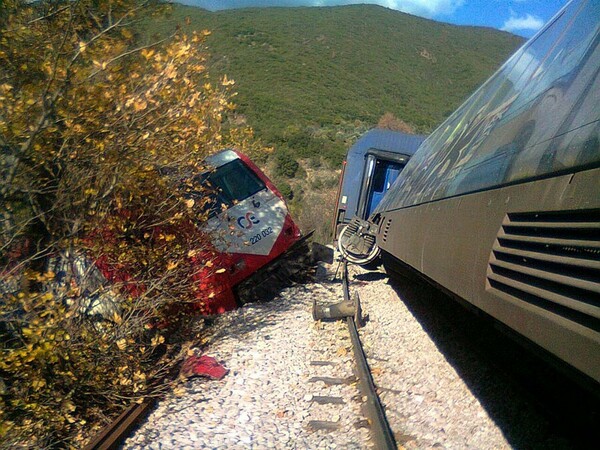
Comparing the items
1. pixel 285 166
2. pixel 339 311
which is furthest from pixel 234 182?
pixel 285 166

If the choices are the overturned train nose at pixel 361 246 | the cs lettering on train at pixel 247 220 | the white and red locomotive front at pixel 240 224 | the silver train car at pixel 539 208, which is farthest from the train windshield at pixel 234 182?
the silver train car at pixel 539 208

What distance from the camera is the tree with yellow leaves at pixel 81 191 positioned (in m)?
4.85

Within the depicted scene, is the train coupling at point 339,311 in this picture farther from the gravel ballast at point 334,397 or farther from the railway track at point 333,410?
the railway track at point 333,410

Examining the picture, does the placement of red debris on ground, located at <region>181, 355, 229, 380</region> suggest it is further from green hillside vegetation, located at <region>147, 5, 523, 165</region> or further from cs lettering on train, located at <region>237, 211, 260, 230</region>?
green hillside vegetation, located at <region>147, 5, 523, 165</region>

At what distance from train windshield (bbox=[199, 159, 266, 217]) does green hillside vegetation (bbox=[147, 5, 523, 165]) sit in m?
34.2

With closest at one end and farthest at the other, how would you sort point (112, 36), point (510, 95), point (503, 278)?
point (503, 278), point (510, 95), point (112, 36)

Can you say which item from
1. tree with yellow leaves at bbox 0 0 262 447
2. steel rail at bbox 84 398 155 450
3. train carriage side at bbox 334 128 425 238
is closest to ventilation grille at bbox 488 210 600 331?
steel rail at bbox 84 398 155 450

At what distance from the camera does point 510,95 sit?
4629 mm

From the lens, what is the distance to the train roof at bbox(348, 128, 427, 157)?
17.1m

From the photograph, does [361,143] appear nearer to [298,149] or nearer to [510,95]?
[510,95]

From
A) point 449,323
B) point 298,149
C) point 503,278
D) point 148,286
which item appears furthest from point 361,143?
point 298,149

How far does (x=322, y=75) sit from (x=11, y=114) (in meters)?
65.3

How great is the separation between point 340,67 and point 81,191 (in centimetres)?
6969

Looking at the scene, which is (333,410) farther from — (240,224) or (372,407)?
(240,224)
